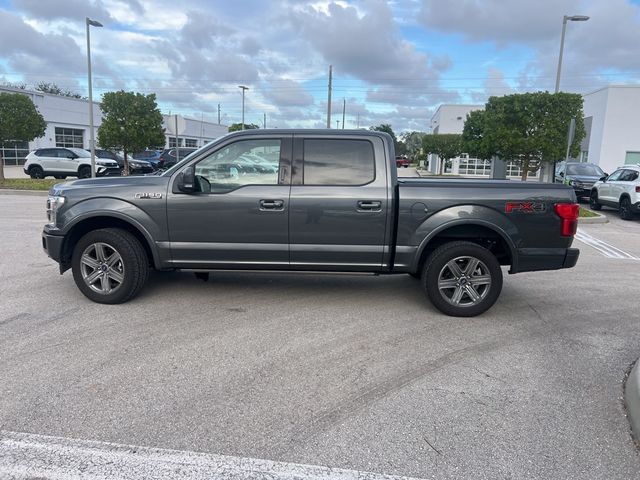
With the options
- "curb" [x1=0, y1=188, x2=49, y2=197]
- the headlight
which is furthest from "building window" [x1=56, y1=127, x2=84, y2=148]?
the headlight

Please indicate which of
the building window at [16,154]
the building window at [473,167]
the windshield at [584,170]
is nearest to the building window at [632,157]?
the windshield at [584,170]

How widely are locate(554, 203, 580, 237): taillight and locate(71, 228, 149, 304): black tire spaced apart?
14.5ft

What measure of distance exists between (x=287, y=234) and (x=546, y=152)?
13.8 m

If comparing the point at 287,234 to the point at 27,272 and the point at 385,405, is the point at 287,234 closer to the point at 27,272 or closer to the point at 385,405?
the point at 385,405

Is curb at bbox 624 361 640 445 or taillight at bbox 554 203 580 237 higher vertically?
taillight at bbox 554 203 580 237

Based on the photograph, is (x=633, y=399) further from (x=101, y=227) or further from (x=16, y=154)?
(x=16, y=154)

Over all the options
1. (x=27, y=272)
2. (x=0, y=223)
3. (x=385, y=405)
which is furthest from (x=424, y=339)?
(x=0, y=223)

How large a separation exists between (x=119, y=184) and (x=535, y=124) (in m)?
14.9

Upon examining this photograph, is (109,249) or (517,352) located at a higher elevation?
(109,249)

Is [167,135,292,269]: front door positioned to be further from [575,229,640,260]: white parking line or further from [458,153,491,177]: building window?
[458,153,491,177]: building window

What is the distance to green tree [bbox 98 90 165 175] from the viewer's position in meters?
22.5

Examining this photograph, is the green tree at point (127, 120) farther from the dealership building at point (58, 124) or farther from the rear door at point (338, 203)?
the rear door at point (338, 203)

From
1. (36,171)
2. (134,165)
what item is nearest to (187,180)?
(36,171)

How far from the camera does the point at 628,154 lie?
103 ft
